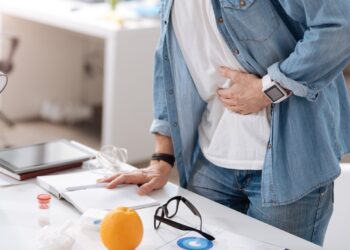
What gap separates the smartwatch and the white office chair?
1.19 ft

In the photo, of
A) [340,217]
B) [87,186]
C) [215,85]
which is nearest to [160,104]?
[215,85]

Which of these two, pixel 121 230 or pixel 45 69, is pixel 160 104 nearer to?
pixel 121 230

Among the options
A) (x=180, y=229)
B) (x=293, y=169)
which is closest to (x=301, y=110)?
(x=293, y=169)

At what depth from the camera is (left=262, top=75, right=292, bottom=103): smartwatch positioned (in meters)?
1.73

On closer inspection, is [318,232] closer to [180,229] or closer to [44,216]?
[180,229]

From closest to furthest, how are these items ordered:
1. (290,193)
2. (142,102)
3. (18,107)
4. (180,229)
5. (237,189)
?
(180,229) → (290,193) → (237,189) → (142,102) → (18,107)

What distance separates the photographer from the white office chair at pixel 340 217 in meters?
1.98

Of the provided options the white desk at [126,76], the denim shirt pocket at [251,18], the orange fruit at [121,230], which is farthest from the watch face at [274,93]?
the white desk at [126,76]

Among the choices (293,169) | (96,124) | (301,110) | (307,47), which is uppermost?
(307,47)

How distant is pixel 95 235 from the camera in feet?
5.30

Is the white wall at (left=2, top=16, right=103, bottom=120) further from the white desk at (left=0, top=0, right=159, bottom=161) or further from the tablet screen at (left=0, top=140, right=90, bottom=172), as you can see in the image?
the tablet screen at (left=0, top=140, right=90, bottom=172)

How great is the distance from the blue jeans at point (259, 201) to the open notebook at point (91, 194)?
204 millimetres

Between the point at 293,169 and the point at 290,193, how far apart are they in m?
0.06

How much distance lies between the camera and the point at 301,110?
1.79m
